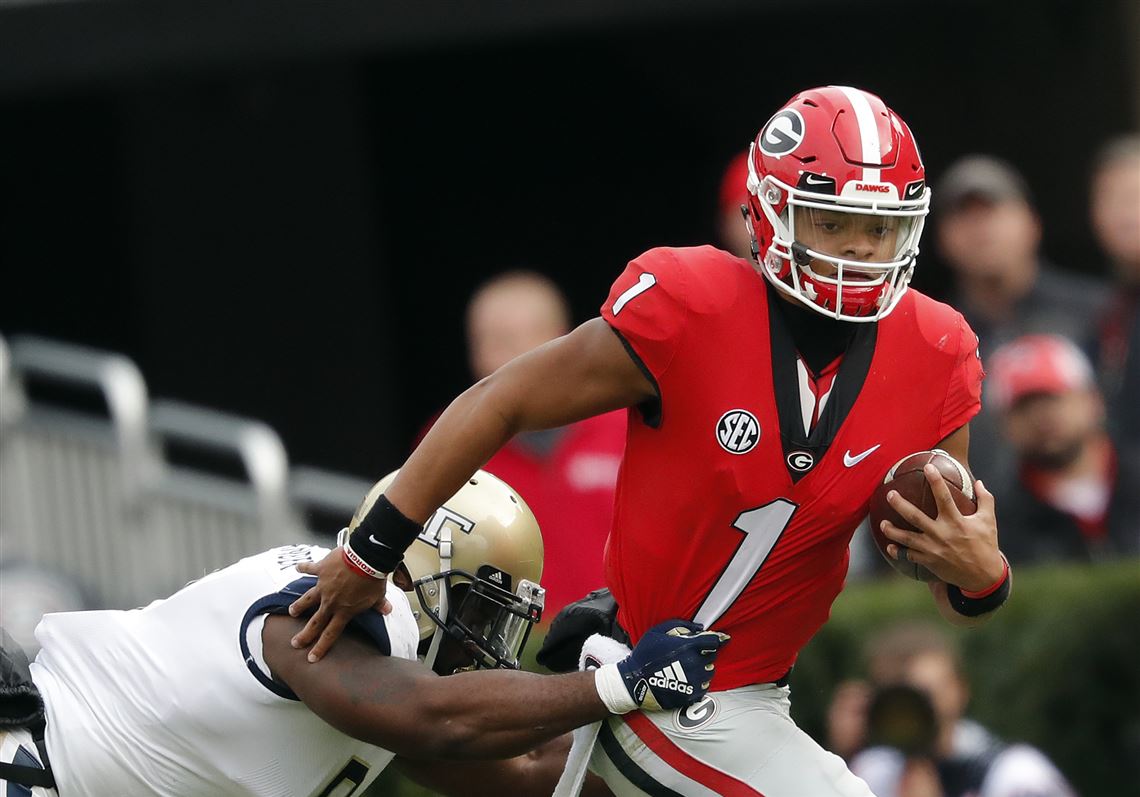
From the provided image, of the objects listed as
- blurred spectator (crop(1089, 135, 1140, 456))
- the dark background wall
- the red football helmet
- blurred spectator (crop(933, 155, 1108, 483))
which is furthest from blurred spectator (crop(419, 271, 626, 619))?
the dark background wall

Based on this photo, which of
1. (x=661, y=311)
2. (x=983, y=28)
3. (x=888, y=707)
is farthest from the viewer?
(x=983, y=28)

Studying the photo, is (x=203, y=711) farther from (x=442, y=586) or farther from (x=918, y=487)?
(x=918, y=487)

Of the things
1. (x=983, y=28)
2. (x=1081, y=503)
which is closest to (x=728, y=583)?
(x=1081, y=503)

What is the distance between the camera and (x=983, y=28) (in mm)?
12125

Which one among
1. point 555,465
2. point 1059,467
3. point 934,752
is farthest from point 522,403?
point 1059,467

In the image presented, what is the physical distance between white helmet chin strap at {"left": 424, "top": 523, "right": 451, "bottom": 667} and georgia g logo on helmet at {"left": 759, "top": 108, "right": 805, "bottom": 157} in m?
1.12

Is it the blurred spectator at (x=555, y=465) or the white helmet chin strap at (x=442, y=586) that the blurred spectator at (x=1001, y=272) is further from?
the white helmet chin strap at (x=442, y=586)

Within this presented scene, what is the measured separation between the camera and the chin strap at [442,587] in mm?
4617

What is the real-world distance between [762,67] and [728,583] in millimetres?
8442

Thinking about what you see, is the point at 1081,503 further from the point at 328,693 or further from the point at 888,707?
the point at 328,693

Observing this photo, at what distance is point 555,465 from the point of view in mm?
7297

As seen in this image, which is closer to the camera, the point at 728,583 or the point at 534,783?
the point at 728,583

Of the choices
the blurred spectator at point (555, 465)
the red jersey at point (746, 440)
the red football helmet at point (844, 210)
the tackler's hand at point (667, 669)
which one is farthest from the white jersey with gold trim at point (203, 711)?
the blurred spectator at point (555, 465)

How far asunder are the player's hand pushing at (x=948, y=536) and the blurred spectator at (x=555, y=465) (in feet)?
8.36
